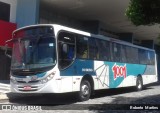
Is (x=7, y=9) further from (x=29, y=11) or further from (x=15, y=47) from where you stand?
(x=15, y=47)

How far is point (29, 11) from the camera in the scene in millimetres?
18547

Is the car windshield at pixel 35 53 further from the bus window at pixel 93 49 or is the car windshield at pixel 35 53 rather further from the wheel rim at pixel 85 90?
the bus window at pixel 93 49

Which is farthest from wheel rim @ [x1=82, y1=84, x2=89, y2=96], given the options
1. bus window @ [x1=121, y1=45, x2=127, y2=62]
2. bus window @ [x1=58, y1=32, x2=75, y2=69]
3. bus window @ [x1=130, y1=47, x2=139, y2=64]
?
bus window @ [x1=130, y1=47, x2=139, y2=64]

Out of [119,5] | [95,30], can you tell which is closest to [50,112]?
[119,5]

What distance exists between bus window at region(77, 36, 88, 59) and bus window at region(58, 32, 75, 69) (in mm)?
422

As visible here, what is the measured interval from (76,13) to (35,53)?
42.3 feet

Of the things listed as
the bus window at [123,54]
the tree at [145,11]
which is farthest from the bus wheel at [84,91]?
the tree at [145,11]

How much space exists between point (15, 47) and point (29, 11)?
713 cm

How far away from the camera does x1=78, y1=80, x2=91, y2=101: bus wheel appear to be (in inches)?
483

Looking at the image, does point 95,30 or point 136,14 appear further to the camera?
point 95,30

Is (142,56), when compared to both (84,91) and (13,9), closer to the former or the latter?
(84,91)

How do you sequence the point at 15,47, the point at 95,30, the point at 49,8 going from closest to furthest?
1. the point at 15,47
2. the point at 49,8
3. the point at 95,30

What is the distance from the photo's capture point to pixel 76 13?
2347cm

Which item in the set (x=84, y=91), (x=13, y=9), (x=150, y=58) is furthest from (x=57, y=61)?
(x=150, y=58)
